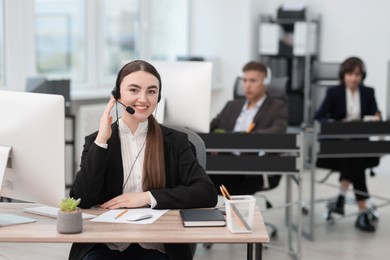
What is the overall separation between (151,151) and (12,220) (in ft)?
1.84

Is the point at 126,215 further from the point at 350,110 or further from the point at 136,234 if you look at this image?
the point at 350,110

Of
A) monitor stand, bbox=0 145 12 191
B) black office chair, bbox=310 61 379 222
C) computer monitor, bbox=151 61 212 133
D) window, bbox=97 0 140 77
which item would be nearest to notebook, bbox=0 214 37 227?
monitor stand, bbox=0 145 12 191

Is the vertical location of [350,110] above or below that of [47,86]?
below

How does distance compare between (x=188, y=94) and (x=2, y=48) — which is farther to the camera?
(x=2, y=48)

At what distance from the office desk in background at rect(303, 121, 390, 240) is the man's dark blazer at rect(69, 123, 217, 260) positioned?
1904 millimetres

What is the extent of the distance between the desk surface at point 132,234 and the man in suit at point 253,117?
190cm

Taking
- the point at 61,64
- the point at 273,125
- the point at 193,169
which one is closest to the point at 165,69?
the point at 193,169

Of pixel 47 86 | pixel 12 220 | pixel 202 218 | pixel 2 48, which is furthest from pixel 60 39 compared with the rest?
pixel 202 218

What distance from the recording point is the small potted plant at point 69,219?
2.06m

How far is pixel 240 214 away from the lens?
2143 millimetres

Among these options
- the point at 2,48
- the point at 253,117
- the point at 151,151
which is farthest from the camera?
the point at 2,48

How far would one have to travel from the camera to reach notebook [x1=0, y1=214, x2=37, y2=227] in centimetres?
219

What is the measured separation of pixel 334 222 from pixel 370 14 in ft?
9.19

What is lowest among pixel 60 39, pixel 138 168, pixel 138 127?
pixel 138 168
